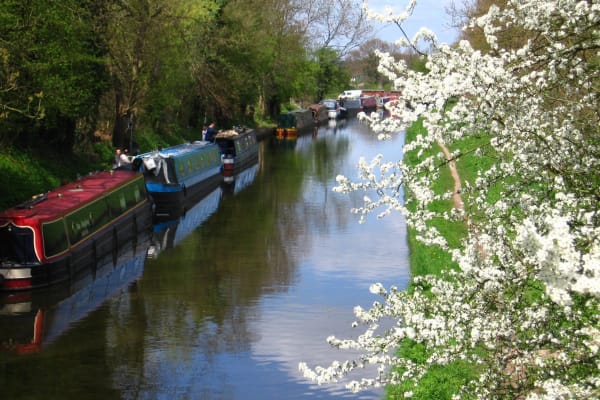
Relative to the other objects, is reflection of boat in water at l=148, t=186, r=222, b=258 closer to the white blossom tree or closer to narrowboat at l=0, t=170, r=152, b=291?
narrowboat at l=0, t=170, r=152, b=291

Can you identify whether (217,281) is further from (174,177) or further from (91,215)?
(174,177)

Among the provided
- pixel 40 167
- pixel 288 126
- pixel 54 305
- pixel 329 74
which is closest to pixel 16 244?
pixel 54 305

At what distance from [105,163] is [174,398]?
1682 centimetres

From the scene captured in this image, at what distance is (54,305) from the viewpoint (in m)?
14.4

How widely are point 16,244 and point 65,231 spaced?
1.12 m

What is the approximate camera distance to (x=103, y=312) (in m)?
14.2

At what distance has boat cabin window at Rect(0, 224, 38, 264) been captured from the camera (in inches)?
575

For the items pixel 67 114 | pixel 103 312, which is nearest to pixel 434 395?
pixel 103 312

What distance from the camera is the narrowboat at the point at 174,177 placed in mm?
23875

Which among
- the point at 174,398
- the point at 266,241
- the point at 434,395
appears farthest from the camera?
the point at 266,241

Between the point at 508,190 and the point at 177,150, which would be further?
the point at 177,150

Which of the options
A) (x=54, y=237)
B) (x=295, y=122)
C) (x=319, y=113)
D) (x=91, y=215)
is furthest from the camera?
(x=319, y=113)

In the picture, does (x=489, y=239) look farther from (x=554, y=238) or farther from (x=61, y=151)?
(x=61, y=151)

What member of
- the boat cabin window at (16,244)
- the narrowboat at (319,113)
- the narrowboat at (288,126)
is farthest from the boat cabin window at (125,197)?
the narrowboat at (319,113)
